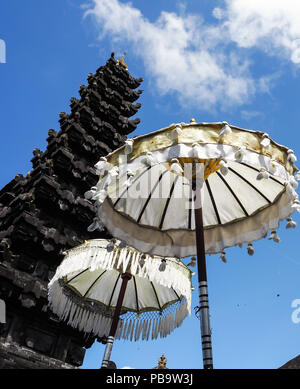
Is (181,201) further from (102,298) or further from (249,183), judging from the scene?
(102,298)

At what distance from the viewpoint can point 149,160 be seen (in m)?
3.49

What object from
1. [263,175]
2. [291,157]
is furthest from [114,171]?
[291,157]

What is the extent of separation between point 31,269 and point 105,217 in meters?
8.67

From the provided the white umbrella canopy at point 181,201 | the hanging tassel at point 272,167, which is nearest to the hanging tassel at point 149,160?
the white umbrella canopy at point 181,201

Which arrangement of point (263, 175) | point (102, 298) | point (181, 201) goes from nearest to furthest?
1. point (263, 175)
2. point (181, 201)
3. point (102, 298)

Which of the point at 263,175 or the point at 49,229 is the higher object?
the point at 49,229

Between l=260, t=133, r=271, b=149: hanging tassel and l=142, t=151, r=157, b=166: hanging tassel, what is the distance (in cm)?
112

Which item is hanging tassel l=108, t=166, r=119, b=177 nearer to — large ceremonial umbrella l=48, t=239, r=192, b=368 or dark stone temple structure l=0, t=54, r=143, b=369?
large ceremonial umbrella l=48, t=239, r=192, b=368

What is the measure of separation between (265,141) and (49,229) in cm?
1074

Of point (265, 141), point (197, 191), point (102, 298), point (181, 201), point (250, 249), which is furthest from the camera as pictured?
point (102, 298)

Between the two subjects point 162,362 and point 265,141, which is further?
point 162,362

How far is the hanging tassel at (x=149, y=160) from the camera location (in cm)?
349

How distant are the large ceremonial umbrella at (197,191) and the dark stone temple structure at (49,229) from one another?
25.5ft
